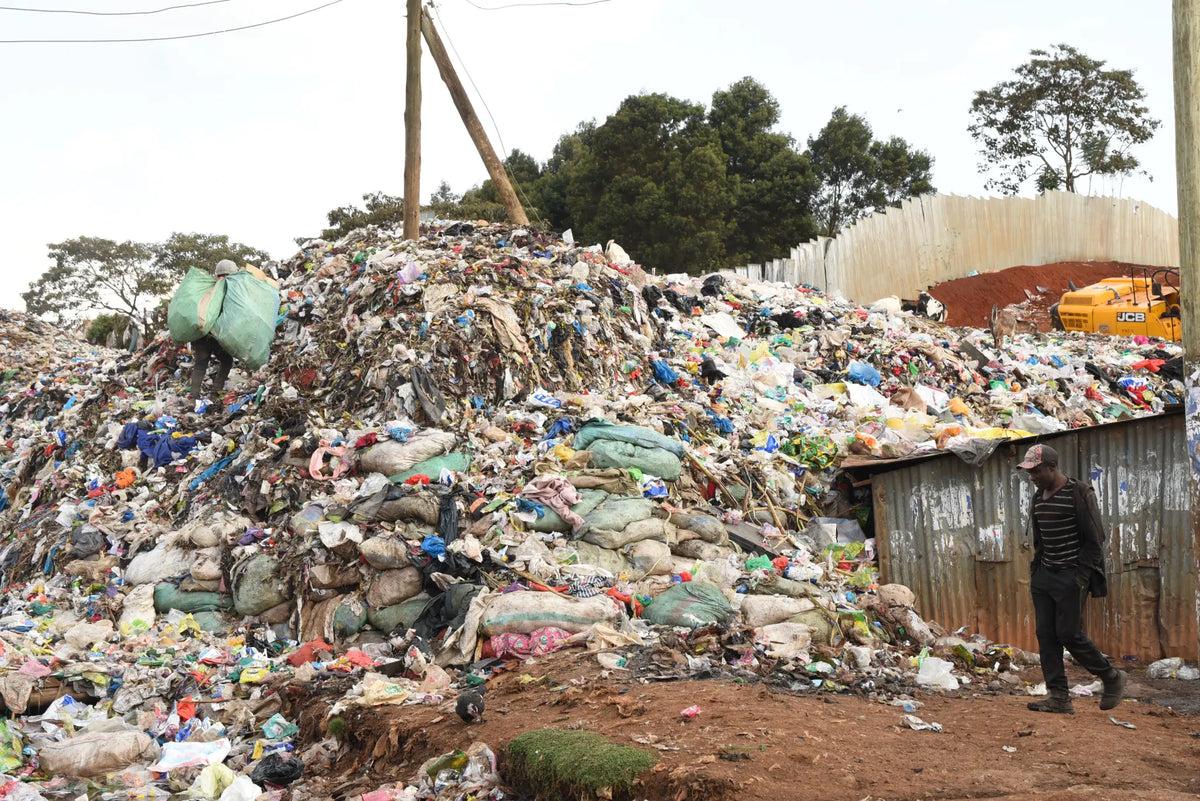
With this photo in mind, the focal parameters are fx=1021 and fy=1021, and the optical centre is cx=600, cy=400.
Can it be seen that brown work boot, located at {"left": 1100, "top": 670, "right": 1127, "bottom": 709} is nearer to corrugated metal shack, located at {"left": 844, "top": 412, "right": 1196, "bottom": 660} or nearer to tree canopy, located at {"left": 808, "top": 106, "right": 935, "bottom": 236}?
corrugated metal shack, located at {"left": 844, "top": 412, "right": 1196, "bottom": 660}

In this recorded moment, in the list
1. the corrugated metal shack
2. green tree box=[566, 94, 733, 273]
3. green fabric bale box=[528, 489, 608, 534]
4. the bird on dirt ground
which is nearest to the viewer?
the bird on dirt ground

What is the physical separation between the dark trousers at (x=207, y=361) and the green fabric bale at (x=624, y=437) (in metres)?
4.04

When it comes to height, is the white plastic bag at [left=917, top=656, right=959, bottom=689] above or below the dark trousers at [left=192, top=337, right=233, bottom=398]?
below

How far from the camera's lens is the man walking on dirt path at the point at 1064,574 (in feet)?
14.7

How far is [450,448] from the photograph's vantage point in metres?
7.40

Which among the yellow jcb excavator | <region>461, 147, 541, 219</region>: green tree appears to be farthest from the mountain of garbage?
<region>461, 147, 541, 219</region>: green tree

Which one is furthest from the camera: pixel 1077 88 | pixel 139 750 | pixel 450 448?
pixel 1077 88

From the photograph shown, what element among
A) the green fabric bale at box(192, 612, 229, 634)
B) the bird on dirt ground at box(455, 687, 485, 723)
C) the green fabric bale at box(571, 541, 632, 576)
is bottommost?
the bird on dirt ground at box(455, 687, 485, 723)

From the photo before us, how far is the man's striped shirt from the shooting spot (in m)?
4.53

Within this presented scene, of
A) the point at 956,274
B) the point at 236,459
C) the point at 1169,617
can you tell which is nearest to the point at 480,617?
the point at 236,459

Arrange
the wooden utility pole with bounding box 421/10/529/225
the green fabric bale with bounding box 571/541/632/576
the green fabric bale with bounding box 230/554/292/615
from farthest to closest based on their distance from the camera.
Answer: the wooden utility pole with bounding box 421/10/529/225 → the green fabric bale with bounding box 230/554/292/615 → the green fabric bale with bounding box 571/541/632/576

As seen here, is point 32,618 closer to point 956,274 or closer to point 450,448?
point 450,448

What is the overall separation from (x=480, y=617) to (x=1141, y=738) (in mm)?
3276

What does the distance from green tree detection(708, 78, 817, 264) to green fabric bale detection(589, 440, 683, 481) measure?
19.0 metres
